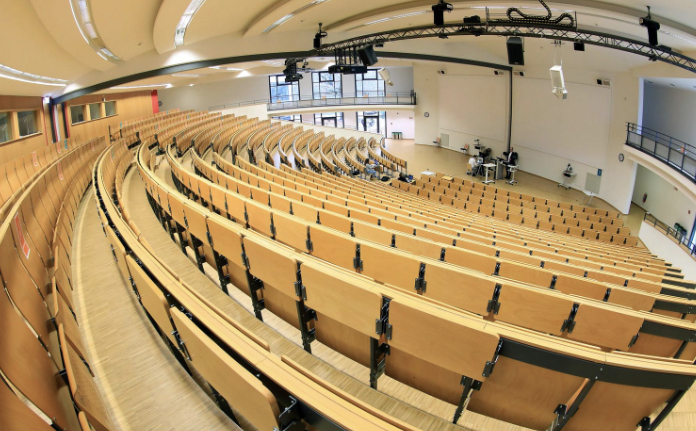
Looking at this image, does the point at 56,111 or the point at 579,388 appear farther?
the point at 56,111

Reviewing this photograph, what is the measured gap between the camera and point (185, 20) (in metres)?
4.94

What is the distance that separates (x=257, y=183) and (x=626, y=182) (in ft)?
27.7

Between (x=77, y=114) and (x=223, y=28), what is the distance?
252 inches

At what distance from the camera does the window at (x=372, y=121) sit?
19.0 meters

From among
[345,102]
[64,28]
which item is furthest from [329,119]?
[64,28]

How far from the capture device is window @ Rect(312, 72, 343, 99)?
59.6 feet

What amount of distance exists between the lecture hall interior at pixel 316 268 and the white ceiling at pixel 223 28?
48 millimetres

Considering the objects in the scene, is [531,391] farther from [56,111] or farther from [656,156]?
[56,111]

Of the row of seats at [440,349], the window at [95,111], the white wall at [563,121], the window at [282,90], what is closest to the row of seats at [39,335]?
the row of seats at [440,349]

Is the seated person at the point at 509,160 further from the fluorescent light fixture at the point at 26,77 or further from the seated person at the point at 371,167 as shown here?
the fluorescent light fixture at the point at 26,77

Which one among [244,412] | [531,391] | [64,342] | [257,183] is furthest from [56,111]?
[531,391]

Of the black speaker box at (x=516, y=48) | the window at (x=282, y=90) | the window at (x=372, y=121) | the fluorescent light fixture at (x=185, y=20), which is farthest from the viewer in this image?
the window at (x=372, y=121)

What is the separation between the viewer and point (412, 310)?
1.42 meters

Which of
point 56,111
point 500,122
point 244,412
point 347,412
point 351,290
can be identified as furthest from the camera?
point 500,122
